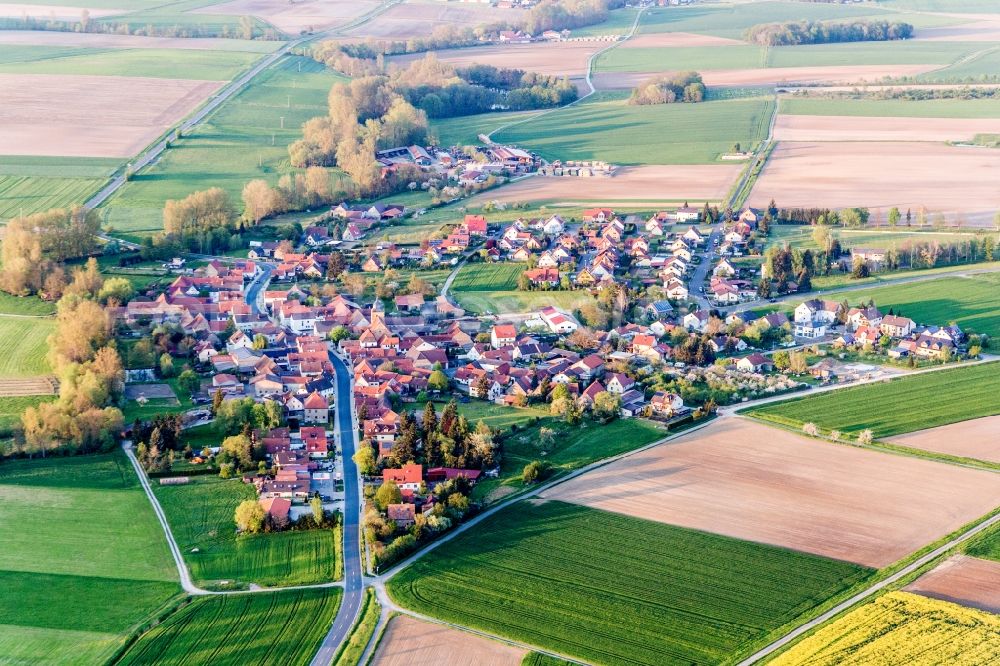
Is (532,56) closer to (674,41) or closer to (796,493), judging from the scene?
(674,41)

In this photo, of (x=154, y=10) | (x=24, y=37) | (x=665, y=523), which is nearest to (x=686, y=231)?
(x=665, y=523)

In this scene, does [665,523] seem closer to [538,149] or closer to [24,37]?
[538,149]

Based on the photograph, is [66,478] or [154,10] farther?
[154,10]

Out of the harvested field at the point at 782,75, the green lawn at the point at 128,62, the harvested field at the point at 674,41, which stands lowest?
the harvested field at the point at 782,75

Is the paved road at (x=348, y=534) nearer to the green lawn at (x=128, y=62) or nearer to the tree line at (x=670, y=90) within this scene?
the tree line at (x=670, y=90)

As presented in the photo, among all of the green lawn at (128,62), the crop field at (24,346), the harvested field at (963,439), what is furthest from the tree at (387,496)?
the green lawn at (128,62)

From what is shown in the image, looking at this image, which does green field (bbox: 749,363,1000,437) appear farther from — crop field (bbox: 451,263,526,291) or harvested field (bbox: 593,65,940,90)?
harvested field (bbox: 593,65,940,90)

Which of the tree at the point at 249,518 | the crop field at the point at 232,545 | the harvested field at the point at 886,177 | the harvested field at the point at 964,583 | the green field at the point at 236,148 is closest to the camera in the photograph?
the harvested field at the point at 964,583
